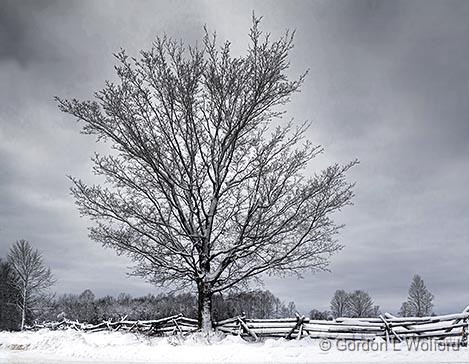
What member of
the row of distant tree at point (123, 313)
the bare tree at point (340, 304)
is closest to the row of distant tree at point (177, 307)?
the row of distant tree at point (123, 313)

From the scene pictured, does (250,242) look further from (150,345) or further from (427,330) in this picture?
(427,330)

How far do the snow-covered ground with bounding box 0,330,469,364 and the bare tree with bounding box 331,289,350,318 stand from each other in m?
82.4

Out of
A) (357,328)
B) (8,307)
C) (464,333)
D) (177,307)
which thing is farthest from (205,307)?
(177,307)

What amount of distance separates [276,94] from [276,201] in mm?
4469

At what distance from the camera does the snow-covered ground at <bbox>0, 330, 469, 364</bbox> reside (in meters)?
11.5

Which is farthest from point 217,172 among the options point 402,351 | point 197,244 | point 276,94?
point 402,351

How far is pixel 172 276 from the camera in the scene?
16.0 meters

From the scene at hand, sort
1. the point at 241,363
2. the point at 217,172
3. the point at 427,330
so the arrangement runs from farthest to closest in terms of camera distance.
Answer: the point at 217,172 → the point at 427,330 → the point at 241,363

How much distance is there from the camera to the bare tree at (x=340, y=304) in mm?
90944

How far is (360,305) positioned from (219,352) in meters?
81.2

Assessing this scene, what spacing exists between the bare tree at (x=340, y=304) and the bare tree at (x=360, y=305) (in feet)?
4.14

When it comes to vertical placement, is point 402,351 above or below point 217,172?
below

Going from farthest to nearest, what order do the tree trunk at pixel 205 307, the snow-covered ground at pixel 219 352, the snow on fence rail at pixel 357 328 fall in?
the tree trunk at pixel 205 307
the snow on fence rail at pixel 357 328
the snow-covered ground at pixel 219 352

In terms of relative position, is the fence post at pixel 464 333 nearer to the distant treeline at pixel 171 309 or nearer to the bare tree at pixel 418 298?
the distant treeline at pixel 171 309
